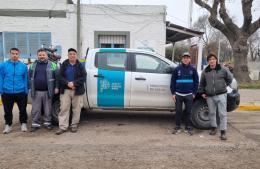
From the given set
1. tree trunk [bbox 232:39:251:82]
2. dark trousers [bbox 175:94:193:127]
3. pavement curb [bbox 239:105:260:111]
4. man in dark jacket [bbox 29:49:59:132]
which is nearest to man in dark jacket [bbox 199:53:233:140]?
dark trousers [bbox 175:94:193:127]

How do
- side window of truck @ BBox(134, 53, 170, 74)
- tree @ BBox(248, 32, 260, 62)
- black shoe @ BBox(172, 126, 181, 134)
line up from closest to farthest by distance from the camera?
black shoe @ BBox(172, 126, 181, 134) → side window of truck @ BBox(134, 53, 170, 74) → tree @ BBox(248, 32, 260, 62)

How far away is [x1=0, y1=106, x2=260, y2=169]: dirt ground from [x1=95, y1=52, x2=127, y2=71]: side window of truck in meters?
1.42

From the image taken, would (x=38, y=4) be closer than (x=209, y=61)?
No

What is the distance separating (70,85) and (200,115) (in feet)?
9.90

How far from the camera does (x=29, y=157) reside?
4.60 meters

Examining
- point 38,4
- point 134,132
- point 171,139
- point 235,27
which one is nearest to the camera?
point 171,139

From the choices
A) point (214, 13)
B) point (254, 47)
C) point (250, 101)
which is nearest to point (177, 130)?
point (250, 101)

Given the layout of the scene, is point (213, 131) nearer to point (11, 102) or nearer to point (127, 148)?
point (127, 148)

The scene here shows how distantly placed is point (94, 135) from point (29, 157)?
5.30ft

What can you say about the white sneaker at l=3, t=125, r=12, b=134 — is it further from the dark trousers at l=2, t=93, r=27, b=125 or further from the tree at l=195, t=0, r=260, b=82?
the tree at l=195, t=0, r=260, b=82

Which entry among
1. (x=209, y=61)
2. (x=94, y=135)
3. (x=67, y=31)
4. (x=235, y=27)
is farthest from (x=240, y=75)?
(x=94, y=135)

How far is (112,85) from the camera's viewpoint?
6.41 meters

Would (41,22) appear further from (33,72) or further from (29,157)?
(29,157)

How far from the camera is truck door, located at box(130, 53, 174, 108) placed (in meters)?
6.43
